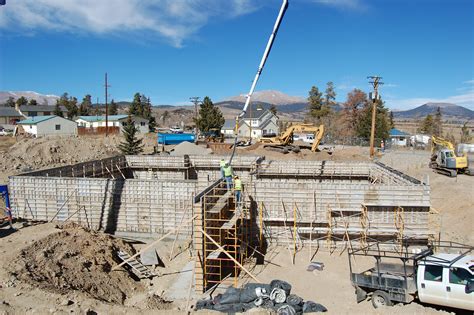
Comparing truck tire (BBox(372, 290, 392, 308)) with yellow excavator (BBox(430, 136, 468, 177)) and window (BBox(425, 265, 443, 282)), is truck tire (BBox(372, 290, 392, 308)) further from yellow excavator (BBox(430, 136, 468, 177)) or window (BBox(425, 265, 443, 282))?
yellow excavator (BBox(430, 136, 468, 177))

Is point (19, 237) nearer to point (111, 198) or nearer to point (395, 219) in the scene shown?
point (111, 198)

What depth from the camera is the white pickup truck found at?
8641 mm

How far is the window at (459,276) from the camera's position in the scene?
338 inches

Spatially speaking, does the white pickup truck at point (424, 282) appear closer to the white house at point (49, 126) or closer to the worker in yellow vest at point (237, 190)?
the worker in yellow vest at point (237, 190)

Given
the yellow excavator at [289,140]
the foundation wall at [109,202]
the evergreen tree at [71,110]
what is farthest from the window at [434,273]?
the evergreen tree at [71,110]

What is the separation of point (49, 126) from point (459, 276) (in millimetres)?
47639

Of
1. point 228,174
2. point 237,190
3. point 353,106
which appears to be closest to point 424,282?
point 237,190

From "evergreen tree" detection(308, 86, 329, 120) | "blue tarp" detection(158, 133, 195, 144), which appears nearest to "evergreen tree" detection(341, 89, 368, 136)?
"evergreen tree" detection(308, 86, 329, 120)

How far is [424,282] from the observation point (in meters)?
9.04

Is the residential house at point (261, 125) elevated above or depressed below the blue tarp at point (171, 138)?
above

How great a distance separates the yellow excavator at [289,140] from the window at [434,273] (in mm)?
21178

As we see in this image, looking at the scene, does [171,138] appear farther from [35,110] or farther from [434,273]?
[35,110]

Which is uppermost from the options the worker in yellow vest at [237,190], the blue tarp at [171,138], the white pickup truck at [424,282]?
the blue tarp at [171,138]

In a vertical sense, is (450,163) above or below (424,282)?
above
